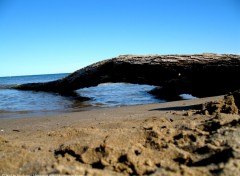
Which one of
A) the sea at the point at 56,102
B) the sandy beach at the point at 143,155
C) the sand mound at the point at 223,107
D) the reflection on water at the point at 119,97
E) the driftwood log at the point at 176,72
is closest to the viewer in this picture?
the sandy beach at the point at 143,155

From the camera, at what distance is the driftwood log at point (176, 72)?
9.88 meters

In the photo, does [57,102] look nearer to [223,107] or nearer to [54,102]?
[54,102]

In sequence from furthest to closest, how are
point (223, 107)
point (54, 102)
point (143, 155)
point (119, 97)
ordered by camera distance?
point (119, 97)
point (54, 102)
point (223, 107)
point (143, 155)

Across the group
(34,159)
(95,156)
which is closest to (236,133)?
(95,156)

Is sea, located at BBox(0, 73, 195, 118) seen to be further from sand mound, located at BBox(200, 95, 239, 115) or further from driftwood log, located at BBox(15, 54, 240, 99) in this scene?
sand mound, located at BBox(200, 95, 239, 115)

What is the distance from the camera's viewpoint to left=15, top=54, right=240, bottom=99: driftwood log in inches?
389

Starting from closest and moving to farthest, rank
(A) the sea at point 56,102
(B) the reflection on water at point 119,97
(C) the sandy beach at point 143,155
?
(C) the sandy beach at point 143,155 < (A) the sea at point 56,102 < (B) the reflection on water at point 119,97

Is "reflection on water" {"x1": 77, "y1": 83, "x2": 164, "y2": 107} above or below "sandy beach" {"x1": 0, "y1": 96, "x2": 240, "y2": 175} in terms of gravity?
below

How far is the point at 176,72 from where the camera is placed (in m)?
10.7

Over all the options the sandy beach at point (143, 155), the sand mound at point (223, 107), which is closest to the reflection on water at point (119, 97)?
the sand mound at point (223, 107)

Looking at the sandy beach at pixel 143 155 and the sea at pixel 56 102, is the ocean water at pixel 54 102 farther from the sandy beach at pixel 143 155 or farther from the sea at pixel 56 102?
the sandy beach at pixel 143 155

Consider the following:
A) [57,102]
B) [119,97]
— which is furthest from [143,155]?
[119,97]

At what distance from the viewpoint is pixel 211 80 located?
10508 mm

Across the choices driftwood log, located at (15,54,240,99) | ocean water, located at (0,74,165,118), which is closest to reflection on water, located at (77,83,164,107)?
ocean water, located at (0,74,165,118)
